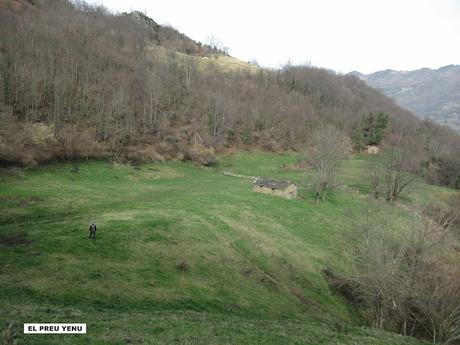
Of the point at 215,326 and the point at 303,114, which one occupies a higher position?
the point at 303,114

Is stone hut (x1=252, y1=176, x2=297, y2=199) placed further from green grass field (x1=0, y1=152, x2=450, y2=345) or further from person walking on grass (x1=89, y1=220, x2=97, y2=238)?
person walking on grass (x1=89, y1=220, x2=97, y2=238)

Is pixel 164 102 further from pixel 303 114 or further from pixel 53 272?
pixel 53 272

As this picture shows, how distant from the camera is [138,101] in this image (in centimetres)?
9275

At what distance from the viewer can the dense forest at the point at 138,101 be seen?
66.9m

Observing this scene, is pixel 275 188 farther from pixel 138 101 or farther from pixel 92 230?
pixel 138 101

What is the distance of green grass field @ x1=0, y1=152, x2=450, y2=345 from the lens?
56.0 ft

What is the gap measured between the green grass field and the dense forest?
15558 millimetres

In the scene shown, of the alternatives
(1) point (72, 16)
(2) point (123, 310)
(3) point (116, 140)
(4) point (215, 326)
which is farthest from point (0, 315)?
(1) point (72, 16)

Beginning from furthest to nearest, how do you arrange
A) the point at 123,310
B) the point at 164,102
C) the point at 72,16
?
the point at 72,16, the point at 164,102, the point at 123,310

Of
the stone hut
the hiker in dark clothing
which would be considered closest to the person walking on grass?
the hiker in dark clothing

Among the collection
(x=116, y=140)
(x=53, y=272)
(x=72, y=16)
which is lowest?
(x=53, y=272)

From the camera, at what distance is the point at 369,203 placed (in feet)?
190

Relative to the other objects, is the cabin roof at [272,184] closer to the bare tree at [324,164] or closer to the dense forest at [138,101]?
the bare tree at [324,164]

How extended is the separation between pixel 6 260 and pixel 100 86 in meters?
69.9
